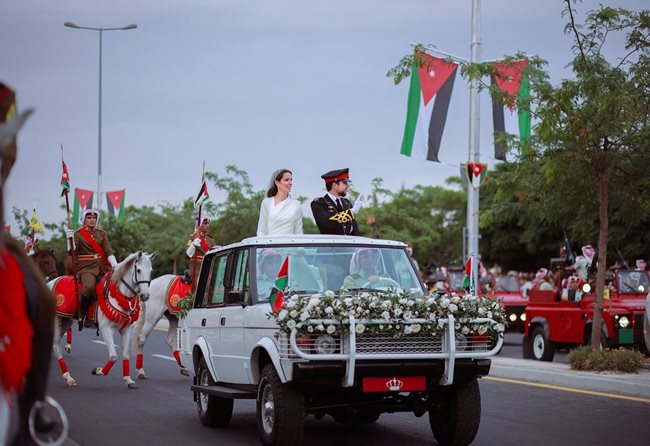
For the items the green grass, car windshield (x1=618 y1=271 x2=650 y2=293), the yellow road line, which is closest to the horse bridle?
the yellow road line

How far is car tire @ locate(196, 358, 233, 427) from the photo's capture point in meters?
11.6

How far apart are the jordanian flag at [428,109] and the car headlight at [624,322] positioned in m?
6.04

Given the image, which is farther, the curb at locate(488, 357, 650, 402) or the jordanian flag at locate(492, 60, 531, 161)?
the jordanian flag at locate(492, 60, 531, 161)

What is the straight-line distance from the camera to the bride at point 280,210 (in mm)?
12625

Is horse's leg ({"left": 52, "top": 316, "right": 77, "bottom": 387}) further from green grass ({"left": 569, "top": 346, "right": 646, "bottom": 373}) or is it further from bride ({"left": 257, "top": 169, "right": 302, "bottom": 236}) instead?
green grass ({"left": 569, "top": 346, "right": 646, "bottom": 373})

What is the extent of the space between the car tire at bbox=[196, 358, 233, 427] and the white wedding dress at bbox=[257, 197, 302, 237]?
5.80 ft

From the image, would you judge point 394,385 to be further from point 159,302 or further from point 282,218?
point 159,302

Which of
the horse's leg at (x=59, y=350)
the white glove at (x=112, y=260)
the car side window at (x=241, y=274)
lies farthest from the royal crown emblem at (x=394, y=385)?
the white glove at (x=112, y=260)

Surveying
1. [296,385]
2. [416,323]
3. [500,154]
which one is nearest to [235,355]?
[296,385]

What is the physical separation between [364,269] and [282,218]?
2.22 metres

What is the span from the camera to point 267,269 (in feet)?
34.9

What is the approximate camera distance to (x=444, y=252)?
94688 millimetres

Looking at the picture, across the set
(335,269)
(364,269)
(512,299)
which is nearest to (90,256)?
(335,269)

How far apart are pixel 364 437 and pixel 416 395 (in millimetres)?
1101
